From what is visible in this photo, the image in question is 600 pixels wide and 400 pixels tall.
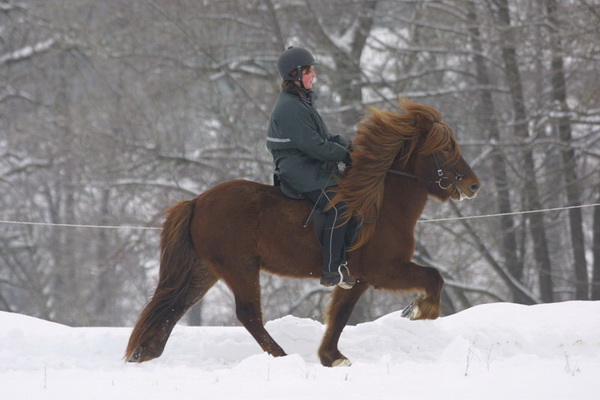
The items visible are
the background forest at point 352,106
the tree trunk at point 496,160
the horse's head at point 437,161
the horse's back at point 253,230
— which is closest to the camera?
the horse's back at point 253,230

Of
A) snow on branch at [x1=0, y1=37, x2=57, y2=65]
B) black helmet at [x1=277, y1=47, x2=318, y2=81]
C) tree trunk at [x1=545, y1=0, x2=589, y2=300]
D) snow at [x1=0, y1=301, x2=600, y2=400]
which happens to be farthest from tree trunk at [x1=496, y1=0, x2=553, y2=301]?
snow on branch at [x1=0, y1=37, x2=57, y2=65]

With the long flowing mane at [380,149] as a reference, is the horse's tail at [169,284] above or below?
below

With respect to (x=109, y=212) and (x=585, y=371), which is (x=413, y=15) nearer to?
(x=109, y=212)

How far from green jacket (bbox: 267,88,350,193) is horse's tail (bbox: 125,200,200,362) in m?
0.89

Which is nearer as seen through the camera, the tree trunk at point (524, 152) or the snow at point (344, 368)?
the snow at point (344, 368)

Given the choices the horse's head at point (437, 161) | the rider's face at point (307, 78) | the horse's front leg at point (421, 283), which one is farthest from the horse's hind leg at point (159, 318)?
the horse's head at point (437, 161)

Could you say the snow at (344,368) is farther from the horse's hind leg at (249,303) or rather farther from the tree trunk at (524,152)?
the tree trunk at (524,152)

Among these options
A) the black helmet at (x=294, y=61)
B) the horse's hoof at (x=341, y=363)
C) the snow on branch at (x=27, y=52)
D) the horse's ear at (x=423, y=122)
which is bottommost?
the horse's hoof at (x=341, y=363)

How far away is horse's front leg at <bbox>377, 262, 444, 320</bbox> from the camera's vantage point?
702 centimetres

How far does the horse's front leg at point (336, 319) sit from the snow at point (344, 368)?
0.24m

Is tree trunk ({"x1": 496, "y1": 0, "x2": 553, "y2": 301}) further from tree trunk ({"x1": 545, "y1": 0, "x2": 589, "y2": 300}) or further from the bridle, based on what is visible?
the bridle

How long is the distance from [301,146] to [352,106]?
11.8 metres

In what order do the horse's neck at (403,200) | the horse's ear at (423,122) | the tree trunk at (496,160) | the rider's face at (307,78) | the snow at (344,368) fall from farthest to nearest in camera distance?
the tree trunk at (496,160) < the horse's ear at (423,122) < the horse's neck at (403,200) < the rider's face at (307,78) < the snow at (344,368)

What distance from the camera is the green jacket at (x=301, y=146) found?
689 cm
